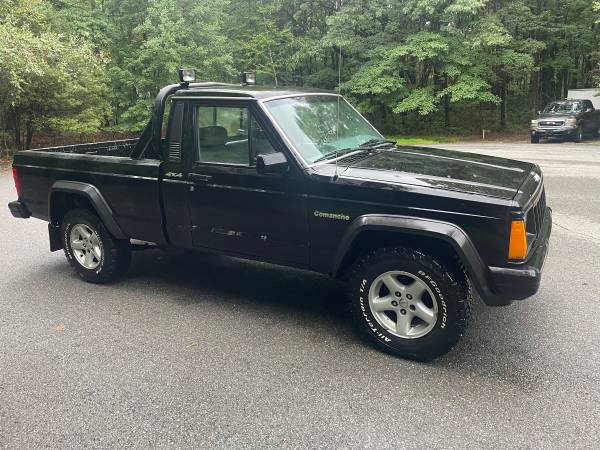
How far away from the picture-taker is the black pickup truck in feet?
11.2

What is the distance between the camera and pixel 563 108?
2208 centimetres

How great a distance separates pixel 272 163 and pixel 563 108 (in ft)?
72.7

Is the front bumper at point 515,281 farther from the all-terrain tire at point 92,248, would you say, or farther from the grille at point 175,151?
the all-terrain tire at point 92,248

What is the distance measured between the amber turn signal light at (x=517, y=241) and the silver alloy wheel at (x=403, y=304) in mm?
619

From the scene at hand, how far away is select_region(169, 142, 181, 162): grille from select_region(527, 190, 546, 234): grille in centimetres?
291

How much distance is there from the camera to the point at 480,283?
11.0 ft

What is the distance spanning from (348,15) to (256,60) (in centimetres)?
570

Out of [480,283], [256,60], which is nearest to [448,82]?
[256,60]

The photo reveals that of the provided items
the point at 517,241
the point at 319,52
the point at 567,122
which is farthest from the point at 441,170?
the point at 319,52

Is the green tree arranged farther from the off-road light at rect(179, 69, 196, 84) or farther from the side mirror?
A: the side mirror

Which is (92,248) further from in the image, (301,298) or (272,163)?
(272,163)

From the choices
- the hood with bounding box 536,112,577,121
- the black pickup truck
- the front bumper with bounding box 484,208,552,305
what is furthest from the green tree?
the hood with bounding box 536,112,577,121

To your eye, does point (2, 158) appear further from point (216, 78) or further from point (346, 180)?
point (346, 180)

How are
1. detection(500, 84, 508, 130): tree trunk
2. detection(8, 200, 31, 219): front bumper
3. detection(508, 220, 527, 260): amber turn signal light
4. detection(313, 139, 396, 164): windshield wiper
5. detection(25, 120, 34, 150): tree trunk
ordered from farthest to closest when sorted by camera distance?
1. detection(500, 84, 508, 130): tree trunk
2. detection(25, 120, 34, 150): tree trunk
3. detection(8, 200, 31, 219): front bumper
4. detection(313, 139, 396, 164): windshield wiper
5. detection(508, 220, 527, 260): amber turn signal light
